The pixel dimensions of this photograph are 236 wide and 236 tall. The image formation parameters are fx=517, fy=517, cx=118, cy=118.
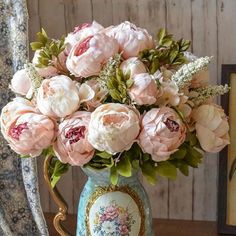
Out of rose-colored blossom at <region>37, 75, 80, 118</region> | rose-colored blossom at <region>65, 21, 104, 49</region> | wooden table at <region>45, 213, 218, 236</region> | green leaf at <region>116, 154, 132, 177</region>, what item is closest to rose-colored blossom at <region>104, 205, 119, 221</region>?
green leaf at <region>116, 154, 132, 177</region>

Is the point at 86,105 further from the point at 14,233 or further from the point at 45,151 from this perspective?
the point at 14,233

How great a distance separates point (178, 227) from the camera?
1446 mm

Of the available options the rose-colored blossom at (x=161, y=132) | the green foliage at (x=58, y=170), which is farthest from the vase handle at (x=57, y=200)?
the rose-colored blossom at (x=161, y=132)

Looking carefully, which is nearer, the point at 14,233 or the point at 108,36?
the point at 108,36

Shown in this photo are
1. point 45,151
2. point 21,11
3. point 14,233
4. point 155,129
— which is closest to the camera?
point 155,129

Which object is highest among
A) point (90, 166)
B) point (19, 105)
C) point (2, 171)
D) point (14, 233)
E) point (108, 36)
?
point (108, 36)

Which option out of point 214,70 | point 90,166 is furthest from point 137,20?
point 90,166

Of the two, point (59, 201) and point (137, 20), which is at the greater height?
point (137, 20)

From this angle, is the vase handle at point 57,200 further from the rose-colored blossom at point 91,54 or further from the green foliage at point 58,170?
the rose-colored blossom at point 91,54

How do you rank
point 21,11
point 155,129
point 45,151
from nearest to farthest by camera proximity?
1. point 155,129
2. point 45,151
3. point 21,11

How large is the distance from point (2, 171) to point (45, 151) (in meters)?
0.38

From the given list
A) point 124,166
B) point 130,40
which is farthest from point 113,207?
point 130,40

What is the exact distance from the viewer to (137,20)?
1.44 metres

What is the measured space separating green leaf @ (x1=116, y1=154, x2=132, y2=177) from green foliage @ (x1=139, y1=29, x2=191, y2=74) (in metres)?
0.16
